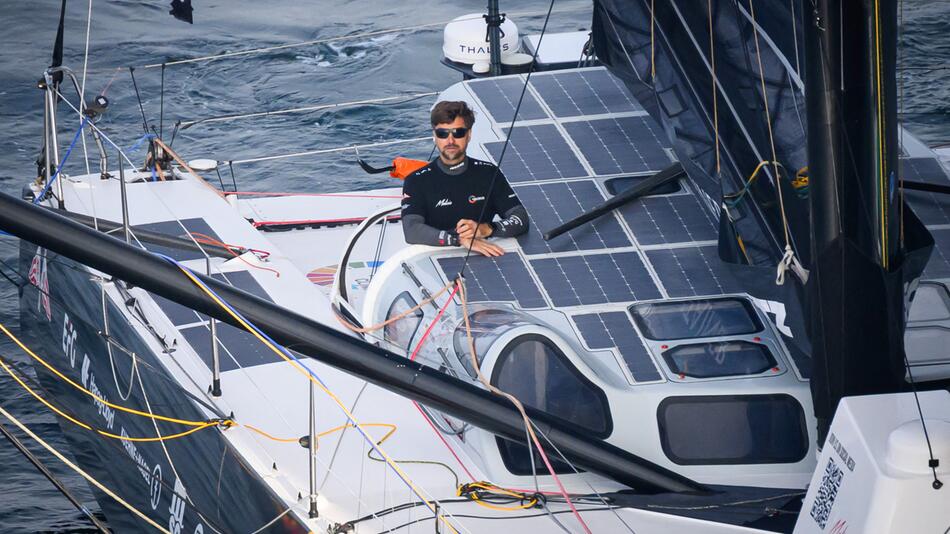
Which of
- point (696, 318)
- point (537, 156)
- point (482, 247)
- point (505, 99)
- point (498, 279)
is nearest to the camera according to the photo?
point (696, 318)

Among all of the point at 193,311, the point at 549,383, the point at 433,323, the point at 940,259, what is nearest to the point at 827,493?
the point at 549,383

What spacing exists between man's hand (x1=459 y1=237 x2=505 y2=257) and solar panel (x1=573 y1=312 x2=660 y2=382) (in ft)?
2.19

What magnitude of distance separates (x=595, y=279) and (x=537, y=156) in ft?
4.63

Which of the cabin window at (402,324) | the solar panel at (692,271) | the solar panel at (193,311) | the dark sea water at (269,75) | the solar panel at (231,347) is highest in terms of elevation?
the solar panel at (692,271)

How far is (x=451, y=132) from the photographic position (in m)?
6.50

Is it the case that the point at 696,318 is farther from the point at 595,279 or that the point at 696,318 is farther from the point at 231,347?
the point at 231,347

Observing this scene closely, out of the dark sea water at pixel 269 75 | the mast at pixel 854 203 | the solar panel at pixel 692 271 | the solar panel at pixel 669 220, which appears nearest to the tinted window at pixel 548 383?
the solar panel at pixel 692 271

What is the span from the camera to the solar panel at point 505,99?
8156 millimetres

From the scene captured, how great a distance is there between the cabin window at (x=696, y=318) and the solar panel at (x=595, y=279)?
13 centimetres

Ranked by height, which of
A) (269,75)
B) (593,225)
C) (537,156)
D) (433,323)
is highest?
(537,156)

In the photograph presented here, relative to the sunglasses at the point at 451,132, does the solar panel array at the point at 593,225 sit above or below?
below

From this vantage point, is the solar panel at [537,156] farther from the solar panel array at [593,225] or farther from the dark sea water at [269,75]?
the dark sea water at [269,75]

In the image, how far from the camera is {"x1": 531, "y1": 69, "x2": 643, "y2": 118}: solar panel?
8.23m

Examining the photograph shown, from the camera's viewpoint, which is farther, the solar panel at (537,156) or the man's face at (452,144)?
the solar panel at (537,156)
